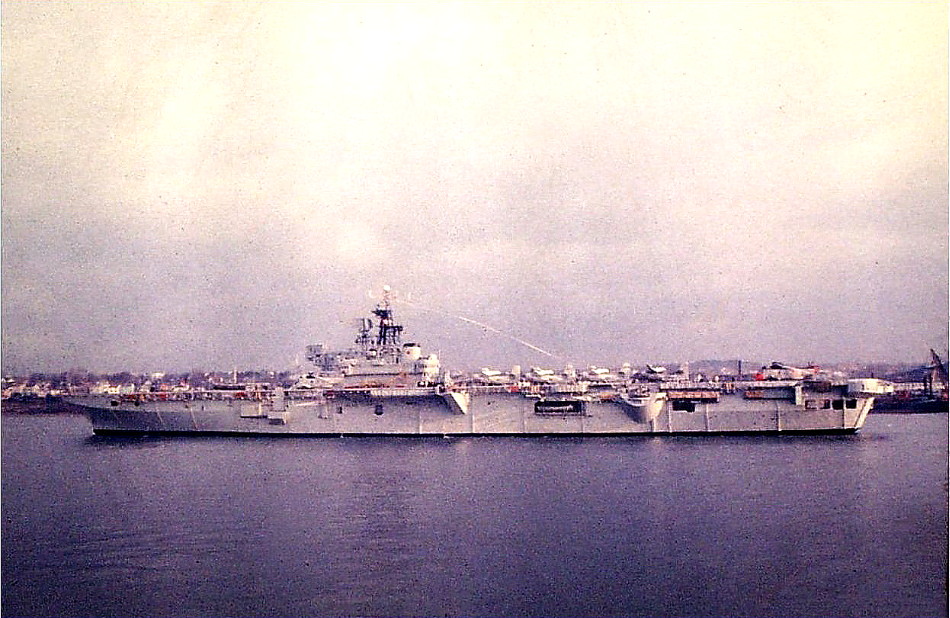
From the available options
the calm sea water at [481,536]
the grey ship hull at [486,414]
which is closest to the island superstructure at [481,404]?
the grey ship hull at [486,414]

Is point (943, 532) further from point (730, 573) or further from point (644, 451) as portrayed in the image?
point (644, 451)

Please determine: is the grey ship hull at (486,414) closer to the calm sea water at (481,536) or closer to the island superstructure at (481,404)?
the island superstructure at (481,404)

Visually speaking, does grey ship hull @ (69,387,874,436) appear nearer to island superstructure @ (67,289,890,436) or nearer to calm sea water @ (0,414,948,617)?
island superstructure @ (67,289,890,436)

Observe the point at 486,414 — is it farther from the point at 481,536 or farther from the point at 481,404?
the point at 481,536

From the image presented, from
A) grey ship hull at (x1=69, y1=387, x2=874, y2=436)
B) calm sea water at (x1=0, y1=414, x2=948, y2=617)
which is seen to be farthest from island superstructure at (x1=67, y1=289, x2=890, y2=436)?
calm sea water at (x1=0, y1=414, x2=948, y2=617)

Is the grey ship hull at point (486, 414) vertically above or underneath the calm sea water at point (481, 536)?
above

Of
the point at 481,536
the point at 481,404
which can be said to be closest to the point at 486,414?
the point at 481,404
